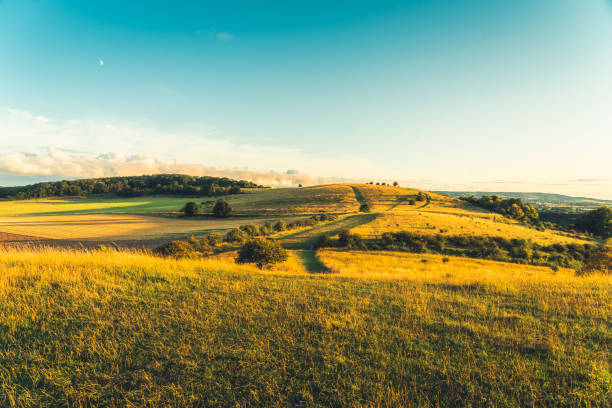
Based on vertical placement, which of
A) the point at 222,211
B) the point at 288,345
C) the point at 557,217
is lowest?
the point at 557,217

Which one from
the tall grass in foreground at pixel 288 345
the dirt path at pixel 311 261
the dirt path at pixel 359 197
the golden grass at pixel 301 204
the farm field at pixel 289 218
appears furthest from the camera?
the dirt path at pixel 359 197

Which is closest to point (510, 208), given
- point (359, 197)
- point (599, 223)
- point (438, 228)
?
point (599, 223)

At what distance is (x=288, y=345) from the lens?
421cm

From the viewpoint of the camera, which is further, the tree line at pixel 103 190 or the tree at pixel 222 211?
the tree line at pixel 103 190

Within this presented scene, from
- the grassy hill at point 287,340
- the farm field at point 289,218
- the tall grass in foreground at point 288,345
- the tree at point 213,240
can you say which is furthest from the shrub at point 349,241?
the tall grass in foreground at point 288,345

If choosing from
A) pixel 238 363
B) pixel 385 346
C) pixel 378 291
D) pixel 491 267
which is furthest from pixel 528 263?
pixel 238 363

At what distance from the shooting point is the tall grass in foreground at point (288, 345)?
3.25 meters

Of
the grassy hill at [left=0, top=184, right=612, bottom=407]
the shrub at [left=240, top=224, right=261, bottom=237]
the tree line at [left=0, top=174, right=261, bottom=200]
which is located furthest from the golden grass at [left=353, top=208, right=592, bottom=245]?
the tree line at [left=0, top=174, right=261, bottom=200]

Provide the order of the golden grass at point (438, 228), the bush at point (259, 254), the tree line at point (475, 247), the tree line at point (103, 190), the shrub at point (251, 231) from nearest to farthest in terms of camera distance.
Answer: the bush at point (259, 254) < the tree line at point (475, 247) < the shrub at point (251, 231) < the golden grass at point (438, 228) < the tree line at point (103, 190)

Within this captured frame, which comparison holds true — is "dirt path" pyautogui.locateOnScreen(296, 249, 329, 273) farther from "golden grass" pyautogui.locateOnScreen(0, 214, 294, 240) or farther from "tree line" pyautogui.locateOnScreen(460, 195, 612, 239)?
"tree line" pyautogui.locateOnScreen(460, 195, 612, 239)

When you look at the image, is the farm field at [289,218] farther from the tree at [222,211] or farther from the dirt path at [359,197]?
the tree at [222,211]

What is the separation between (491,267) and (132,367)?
124 ft

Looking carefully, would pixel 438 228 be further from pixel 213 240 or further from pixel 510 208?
pixel 510 208

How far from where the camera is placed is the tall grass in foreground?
325 cm
